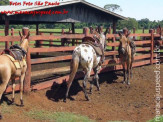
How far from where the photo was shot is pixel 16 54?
601 cm

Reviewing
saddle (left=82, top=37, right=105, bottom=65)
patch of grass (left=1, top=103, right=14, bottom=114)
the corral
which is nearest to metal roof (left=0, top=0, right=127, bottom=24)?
the corral

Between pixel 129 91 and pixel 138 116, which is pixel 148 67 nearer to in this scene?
pixel 129 91

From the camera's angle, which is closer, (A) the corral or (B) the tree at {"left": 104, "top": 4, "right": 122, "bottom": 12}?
(A) the corral

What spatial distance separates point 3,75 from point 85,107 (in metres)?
2.66

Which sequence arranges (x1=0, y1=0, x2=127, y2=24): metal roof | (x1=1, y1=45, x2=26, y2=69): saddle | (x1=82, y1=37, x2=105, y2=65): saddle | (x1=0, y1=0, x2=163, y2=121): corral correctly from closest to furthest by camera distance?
(x1=1, y1=45, x2=26, y2=69): saddle < (x1=0, y1=0, x2=163, y2=121): corral < (x1=82, y1=37, x2=105, y2=65): saddle < (x1=0, y1=0, x2=127, y2=24): metal roof

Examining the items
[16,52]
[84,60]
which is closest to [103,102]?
[84,60]

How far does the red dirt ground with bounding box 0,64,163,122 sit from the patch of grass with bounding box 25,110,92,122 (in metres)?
0.20

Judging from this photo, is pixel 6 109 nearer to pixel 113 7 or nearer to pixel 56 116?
pixel 56 116

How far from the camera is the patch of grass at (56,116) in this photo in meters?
5.92

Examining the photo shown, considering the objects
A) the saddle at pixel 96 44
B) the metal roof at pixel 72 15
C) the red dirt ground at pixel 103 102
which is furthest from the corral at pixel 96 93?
the metal roof at pixel 72 15

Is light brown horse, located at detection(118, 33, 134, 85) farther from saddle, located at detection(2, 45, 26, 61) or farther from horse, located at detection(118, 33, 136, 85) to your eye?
saddle, located at detection(2, 45, 26, 61)

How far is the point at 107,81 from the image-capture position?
960 centimetres

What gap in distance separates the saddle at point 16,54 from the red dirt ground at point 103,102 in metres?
1.15

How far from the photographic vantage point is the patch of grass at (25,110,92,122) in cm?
592
